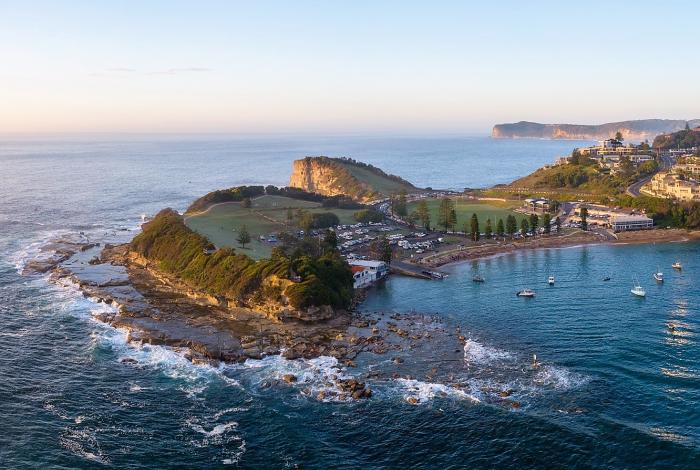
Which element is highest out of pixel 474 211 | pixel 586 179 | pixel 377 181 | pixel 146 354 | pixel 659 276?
pixel 586 179

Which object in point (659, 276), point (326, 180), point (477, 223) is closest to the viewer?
point (659, 276)

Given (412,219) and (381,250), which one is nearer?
(381,250)

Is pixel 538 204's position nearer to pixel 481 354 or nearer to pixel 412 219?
pixel 412 219

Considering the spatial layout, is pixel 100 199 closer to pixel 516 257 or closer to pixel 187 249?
pixel 187 249

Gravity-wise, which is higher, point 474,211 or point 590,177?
point 590,177

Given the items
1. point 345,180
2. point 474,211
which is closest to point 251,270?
point 474,211

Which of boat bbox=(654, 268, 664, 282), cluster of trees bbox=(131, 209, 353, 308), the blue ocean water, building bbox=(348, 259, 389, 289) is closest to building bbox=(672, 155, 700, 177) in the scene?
boat bbox=(654, 268, 664, 282)

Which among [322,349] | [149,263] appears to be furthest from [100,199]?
[322,349]

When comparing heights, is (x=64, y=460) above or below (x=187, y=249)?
below
